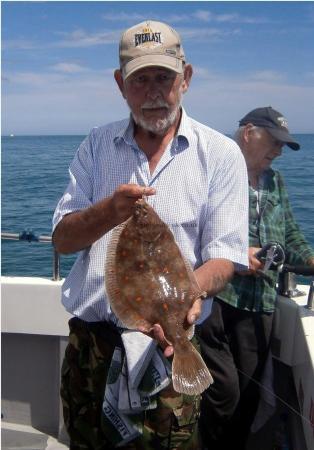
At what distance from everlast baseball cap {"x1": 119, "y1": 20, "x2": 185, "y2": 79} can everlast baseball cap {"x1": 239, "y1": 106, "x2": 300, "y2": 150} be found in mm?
1376

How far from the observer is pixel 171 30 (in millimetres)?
2352

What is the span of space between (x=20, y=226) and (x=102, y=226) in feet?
33.1

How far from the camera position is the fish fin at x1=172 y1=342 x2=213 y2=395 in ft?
6.69

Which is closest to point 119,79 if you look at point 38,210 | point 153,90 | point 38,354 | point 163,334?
point 153,90

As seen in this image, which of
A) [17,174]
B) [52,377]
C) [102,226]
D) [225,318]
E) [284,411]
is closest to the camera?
[102,226]

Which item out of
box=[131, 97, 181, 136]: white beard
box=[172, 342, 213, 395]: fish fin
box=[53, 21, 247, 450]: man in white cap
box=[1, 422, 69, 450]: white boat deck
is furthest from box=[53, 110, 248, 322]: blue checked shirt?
box=[1, 422, 69, 450]: white boat deck

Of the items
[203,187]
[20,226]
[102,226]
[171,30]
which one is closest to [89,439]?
[102,226]

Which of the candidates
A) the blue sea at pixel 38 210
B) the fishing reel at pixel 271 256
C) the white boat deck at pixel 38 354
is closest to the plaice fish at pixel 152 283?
the fishing reel at pixel 271 256

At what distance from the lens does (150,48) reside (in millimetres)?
2266

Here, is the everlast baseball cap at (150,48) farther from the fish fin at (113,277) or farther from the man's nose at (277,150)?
the man's nose at (277,150)

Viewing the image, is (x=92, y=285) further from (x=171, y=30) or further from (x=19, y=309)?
(x=19, y=309)

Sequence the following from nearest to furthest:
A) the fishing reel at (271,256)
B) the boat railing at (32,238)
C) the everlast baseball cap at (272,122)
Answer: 1. the fishing reel at (271,256)
2. the everlast baseball cap at (272,122)
3. the boat railing at (32,238)

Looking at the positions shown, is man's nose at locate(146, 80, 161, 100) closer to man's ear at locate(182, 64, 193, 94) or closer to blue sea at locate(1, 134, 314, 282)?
man's ear at locate(182, 64, 193, 94)

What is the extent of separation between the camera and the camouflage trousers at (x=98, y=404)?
2.35 metres
